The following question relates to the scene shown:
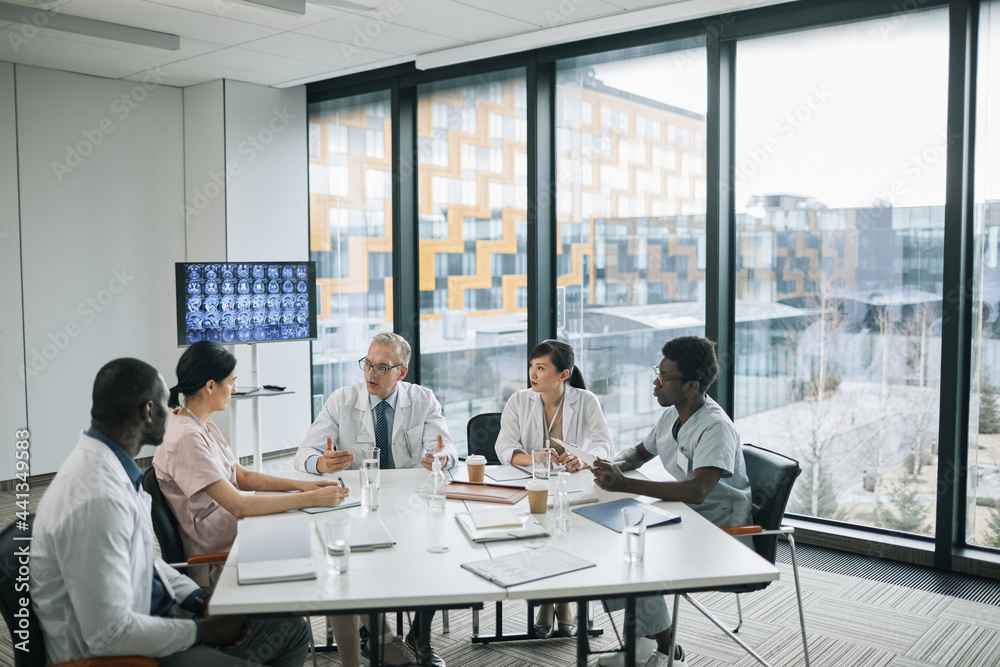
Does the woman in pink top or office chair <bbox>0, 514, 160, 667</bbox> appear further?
the woman in pink top

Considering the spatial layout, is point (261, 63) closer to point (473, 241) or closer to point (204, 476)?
point (473, 241)

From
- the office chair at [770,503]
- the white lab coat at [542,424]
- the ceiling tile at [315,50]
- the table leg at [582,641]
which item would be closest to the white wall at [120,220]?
the ceiling tile at [315,50]

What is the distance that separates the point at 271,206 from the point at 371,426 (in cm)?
362

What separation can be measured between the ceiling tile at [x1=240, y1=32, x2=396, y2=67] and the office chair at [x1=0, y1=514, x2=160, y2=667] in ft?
12.6

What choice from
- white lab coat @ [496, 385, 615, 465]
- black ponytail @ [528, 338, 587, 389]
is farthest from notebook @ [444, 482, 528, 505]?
black ponytail @ [528, 338, 587, 389]

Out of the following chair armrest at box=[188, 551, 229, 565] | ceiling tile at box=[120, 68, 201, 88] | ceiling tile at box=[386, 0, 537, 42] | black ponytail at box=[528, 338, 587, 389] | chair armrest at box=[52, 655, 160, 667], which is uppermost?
ceiling tile at box=[120, 68, 201, 88]

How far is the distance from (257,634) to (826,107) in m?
3.83

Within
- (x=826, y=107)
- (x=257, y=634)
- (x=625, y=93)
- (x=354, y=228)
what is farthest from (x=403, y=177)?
(x=257, y=634)

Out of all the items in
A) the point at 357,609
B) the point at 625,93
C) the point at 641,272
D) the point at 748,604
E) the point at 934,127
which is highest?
the point at 625,93

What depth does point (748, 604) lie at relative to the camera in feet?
12.3

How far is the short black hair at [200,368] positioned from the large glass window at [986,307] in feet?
11.6

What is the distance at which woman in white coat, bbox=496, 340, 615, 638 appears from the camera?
11.8ft

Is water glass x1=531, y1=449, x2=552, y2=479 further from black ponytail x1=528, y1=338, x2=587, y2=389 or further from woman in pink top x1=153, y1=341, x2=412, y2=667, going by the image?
black ponytail x1=528, y1=338, x2=587, y2=389

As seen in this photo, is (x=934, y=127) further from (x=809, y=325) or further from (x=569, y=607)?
(x=569, y=607)
